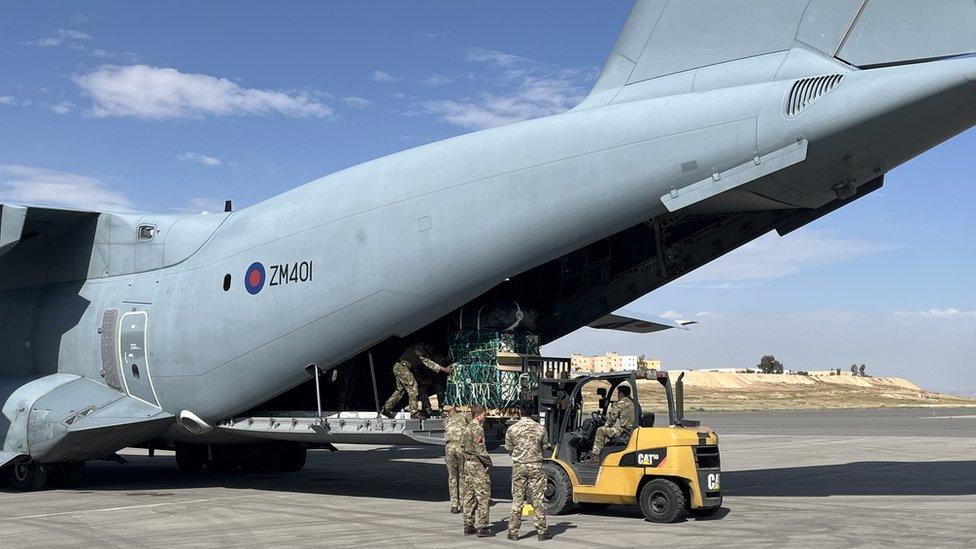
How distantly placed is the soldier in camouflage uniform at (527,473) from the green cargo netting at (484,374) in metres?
2.67

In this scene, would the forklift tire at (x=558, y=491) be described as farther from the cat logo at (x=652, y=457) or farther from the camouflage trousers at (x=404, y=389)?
the camouflage trousers at (x=404, y=389)

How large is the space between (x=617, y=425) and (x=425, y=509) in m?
3.09

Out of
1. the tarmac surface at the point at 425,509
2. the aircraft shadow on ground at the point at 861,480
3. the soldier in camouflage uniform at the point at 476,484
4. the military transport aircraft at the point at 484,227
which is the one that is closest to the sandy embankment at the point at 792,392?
the aircraft shadow on ground at the point at 861,480

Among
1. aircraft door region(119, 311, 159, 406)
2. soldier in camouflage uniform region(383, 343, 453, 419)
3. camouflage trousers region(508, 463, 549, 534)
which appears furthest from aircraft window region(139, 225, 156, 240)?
camouflage trousers region(508, 463, 549, 534)

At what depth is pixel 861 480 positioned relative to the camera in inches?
656

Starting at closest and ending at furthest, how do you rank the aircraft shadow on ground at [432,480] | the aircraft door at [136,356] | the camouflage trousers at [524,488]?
the camouflage trousers at [524,488] < the aircraft shadow on ground at [432,480] < the aircraft door at [136,356]

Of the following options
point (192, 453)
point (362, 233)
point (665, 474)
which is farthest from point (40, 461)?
point (665, 474)

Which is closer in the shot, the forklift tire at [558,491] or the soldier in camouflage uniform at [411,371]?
the forklift tire at [558,491]

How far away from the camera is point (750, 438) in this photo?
97.8 feet

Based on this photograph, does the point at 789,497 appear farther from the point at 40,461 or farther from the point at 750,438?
the point at 750,438

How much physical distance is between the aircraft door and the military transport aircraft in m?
0.05

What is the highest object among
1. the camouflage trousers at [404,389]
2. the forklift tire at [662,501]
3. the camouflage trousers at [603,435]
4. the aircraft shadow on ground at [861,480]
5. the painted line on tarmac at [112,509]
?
the camouflage trousers at [404,389]

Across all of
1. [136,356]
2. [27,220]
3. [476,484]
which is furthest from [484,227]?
[27,220]

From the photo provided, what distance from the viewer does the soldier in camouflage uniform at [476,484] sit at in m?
10.4
